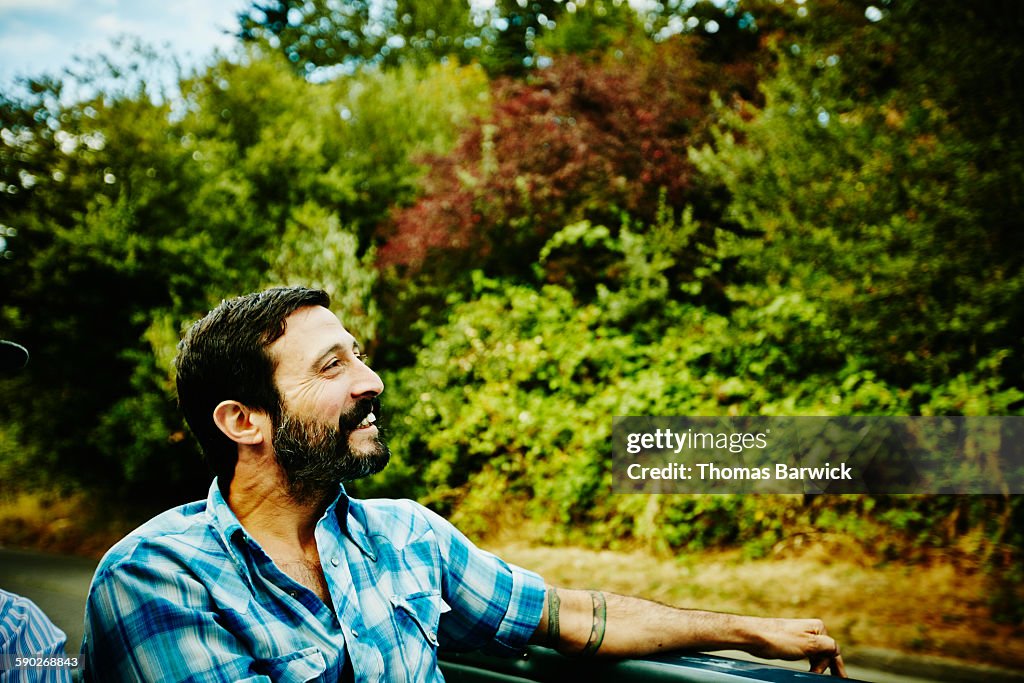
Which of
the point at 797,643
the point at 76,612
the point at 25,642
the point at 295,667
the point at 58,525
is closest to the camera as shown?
the point at 25,642

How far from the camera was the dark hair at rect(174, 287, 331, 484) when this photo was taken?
64.6 inches

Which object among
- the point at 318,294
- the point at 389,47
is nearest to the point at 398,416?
the point at 318,294

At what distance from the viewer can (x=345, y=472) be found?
62.9 inches

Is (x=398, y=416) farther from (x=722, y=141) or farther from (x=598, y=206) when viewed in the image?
(x=722, y=141)

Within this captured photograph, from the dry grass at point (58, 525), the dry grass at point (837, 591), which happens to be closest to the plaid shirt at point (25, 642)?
the dry grass at point (837, 591)

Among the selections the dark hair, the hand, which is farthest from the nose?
the hand

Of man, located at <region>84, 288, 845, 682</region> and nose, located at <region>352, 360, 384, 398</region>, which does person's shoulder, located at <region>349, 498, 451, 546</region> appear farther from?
nose, located at <region>352, 360, 384, 398</region>

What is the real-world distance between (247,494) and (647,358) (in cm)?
505

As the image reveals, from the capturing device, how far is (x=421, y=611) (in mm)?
1608

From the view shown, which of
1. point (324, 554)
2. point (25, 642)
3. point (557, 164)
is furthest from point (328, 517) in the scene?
point (557, 164)

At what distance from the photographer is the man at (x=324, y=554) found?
4.64 feet

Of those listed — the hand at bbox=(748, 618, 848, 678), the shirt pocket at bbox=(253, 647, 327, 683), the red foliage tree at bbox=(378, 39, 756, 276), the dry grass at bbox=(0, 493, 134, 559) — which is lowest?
the dry grass at bbox=(0, 493, 134, 559)

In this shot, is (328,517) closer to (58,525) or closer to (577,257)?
(577,257)

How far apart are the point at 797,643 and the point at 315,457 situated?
3.70 ft
